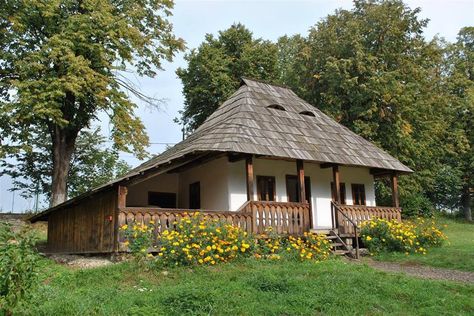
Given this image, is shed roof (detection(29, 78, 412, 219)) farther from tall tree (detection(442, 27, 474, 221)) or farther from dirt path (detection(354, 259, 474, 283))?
tall tree (detection(442, 27, 474, 221))

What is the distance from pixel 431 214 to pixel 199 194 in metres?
19.2

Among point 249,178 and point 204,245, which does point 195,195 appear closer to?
point 249,178

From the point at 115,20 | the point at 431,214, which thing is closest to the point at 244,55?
the point at 115,20

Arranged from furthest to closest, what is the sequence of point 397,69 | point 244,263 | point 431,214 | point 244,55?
1. point 244,55
2. point 431,214
3. point 397,69
4. point 244,263

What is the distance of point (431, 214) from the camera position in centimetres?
2984

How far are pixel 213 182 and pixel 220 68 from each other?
666 inches

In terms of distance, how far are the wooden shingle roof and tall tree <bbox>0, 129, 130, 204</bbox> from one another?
10110 millimetres

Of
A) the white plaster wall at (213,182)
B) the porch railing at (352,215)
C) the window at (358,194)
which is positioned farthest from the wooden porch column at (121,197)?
the window at (358,194)

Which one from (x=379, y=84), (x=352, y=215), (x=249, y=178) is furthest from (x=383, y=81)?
(x=249, y=178)

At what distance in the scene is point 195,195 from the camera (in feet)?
55.6

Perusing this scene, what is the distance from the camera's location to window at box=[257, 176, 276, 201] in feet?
53.0

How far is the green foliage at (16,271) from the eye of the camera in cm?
519

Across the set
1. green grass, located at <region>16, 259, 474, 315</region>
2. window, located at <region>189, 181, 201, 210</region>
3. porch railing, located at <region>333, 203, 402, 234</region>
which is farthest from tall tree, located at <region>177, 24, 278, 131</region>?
green grass, located at <region>16, 259, 474, 315</region>

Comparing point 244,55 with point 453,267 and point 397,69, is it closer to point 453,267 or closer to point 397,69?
point 397,69
